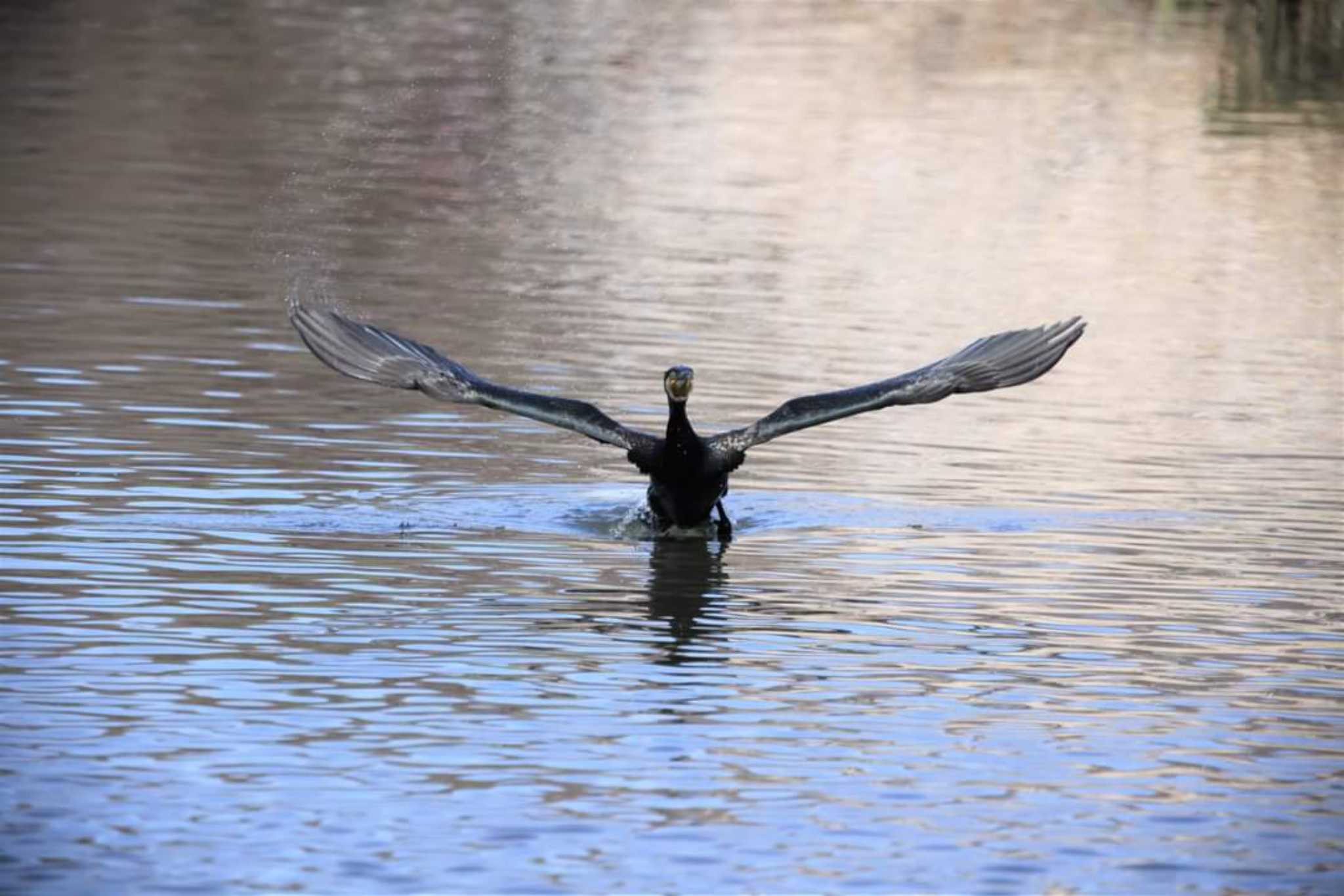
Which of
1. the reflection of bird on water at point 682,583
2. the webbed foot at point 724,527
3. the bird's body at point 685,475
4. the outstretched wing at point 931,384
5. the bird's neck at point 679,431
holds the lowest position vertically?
the reflection of bird on water at point 682,583

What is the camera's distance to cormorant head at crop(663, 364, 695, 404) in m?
17.2

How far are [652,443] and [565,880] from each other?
7474mm

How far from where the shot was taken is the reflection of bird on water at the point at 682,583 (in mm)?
14883

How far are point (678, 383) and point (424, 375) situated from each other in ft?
5.23

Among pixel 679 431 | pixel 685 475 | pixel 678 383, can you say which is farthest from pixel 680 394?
pixel 685 475

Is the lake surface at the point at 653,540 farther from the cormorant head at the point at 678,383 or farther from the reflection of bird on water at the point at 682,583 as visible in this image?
the cormorant head at the point at 678,383

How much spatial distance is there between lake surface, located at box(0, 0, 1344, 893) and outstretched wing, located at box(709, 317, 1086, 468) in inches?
30.8

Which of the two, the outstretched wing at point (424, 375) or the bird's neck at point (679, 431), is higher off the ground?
the outstretched wing at point (424, 375)

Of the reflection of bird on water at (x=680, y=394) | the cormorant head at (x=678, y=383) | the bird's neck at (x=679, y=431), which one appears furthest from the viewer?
the bird's neck at (x=679, y=431)

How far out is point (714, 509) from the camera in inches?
709

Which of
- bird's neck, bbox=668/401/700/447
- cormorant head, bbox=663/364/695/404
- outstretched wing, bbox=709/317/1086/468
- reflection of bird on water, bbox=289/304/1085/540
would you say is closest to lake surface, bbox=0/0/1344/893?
reflection of bird on water, bbox=289/304/1085/540

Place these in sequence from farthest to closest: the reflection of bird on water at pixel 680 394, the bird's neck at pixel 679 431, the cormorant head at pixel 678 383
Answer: the bird's neck at pixel 679 431 → the cormorant head at pixel 678 383 → the reflection of bird on water at pixel 680 394

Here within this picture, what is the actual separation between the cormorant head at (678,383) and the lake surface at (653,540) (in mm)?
965

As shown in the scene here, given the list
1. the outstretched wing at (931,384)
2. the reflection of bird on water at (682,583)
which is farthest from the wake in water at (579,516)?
the outstretched wing at (931,384)
